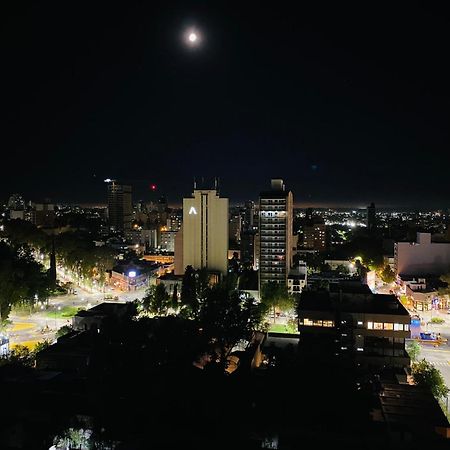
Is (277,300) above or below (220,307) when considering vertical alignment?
below

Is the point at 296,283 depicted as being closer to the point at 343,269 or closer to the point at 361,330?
the point at 343,269

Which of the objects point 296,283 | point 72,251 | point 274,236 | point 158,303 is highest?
Result: point 274,236

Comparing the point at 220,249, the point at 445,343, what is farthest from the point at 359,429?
the point at 220,249

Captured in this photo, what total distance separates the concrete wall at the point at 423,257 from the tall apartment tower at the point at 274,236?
545cm

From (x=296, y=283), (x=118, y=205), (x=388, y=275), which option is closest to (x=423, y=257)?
(x=388, y=275)

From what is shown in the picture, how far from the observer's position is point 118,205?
142ft

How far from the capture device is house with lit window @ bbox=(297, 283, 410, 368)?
852cm

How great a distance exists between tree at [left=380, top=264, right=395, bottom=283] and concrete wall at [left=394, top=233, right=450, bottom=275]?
12.9 inches

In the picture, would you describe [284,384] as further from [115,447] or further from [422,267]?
[422,267]

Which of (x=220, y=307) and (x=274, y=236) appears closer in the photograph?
(x=220, y=307)

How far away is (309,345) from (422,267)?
12.0 m

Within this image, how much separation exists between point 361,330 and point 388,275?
10.9 metres

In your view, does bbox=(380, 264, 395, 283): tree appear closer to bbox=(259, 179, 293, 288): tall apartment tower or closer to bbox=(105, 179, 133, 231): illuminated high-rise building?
bbox=(259, 179, 293, 288): tall apartment tower

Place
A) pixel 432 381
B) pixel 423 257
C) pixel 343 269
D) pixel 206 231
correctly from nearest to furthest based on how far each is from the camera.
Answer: pixel 432 381 → pixel 206 231 → pixel 423 257 → pixel 343 269
